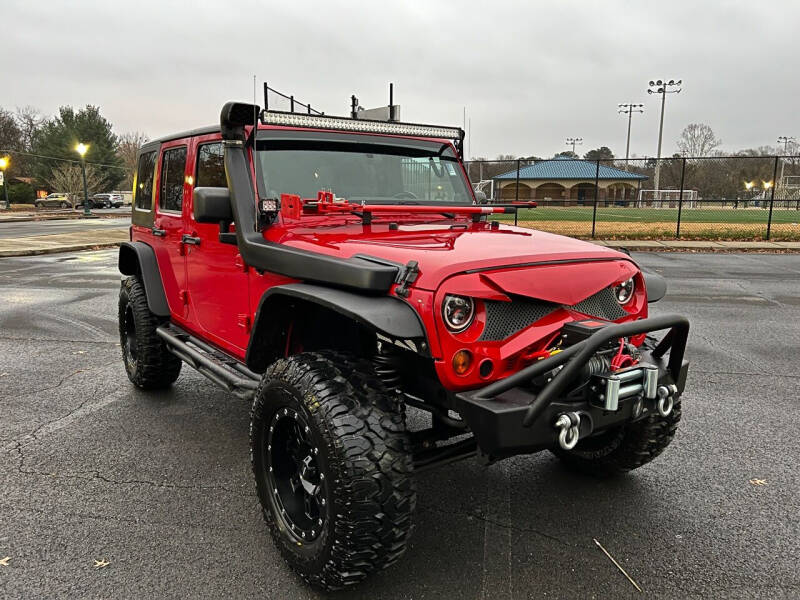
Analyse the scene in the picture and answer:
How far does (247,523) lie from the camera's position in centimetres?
307

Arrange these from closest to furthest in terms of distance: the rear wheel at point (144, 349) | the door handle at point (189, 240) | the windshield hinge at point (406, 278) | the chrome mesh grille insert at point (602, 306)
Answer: the windshield hinge at point (406, 278) → the chrome mesh grille insert at point (602, 306) → the door handle at point (189, 240) → the rear wheel at point (144, 349)

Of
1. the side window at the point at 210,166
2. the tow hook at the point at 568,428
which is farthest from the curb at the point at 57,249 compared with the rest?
the tow hook at the point at 568,428

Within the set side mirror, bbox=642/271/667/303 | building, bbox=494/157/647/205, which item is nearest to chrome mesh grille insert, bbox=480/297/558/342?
side mirror, bbox=642/271/667/303

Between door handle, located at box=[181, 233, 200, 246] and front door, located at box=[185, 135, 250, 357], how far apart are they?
0.05 ft

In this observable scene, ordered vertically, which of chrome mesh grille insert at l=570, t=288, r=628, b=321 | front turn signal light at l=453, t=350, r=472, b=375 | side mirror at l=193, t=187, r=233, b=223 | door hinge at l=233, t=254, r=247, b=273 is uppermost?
side mirror at l=193, t=187, r=233, b=223

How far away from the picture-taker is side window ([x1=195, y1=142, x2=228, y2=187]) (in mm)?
3815

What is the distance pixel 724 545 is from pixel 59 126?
225ft

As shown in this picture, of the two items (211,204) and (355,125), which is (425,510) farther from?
(355,125)

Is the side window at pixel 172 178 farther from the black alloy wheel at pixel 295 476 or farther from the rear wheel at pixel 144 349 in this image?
the black alloy wheel at pixel 295 476

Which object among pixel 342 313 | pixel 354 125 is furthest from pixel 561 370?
pixel 354 125

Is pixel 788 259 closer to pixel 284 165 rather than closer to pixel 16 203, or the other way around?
pixel 284 165

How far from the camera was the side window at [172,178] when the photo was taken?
435 cm

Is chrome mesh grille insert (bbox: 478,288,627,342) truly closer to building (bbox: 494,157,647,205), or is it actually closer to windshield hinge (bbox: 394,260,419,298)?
windshield hinge (bbox: 394,260,419,298)

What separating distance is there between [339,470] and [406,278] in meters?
0.77
